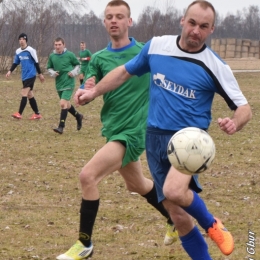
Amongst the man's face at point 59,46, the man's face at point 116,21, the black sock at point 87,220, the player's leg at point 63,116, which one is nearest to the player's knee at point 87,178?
the black sock at point 87,220

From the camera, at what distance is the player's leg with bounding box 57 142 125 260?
600 cm

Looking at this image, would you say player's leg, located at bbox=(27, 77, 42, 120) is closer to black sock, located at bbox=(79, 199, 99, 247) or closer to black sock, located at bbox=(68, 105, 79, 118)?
black sock, located at bbox=(68, 105, 79, 118)

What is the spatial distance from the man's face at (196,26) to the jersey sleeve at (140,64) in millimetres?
444

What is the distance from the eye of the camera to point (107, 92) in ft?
20.8

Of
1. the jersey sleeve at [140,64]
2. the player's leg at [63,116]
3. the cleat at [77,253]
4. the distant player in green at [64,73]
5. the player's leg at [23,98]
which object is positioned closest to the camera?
the jersey sleeve at [140,64]

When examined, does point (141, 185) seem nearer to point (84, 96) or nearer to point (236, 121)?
point (84, 96)

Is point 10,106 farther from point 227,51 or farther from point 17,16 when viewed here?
point 227,51

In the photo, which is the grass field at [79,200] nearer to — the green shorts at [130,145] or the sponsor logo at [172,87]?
the green shorts at [130,145]

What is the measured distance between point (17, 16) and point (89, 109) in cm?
2398

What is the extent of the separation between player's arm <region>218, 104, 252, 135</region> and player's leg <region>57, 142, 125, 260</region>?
4.38 ft

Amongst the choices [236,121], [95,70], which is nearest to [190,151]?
[236,121]

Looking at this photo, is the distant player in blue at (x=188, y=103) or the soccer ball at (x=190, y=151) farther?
the distant player in blue at (x=188, y=103)

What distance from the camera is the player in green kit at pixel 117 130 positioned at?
6.07 m

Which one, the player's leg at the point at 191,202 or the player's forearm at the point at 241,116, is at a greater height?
the player's forearm at the point at 241,116
